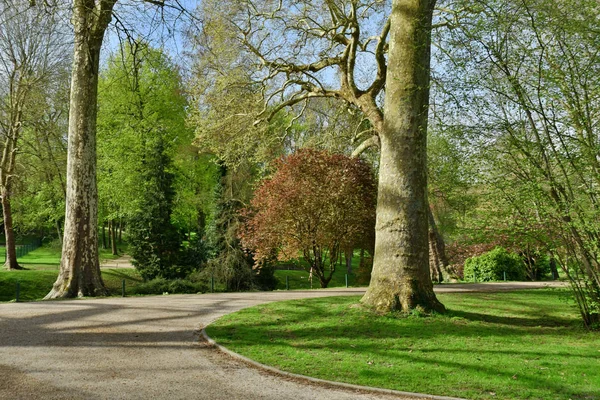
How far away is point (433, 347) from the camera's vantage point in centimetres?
740

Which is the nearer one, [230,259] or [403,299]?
[403,299]

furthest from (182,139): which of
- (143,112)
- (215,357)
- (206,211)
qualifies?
(215,357)

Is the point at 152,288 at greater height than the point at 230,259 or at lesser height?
lesser

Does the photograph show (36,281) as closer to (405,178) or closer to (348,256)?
(348,256)

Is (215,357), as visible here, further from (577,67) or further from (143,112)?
(143,112)

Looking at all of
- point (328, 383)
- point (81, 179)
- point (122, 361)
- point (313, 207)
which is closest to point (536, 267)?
point (313, 207)

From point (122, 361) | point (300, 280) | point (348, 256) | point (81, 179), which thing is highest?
point (81, 179)

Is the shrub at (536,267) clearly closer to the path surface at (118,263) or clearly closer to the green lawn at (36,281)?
the green lawn at (36,281)

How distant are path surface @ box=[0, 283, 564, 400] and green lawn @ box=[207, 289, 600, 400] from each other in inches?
20.0

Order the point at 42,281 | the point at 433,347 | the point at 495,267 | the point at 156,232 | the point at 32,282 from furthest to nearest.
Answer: the point at 495,267, the point at 156,232, the point at 42,281, the point at 32,282, the point at 433,347

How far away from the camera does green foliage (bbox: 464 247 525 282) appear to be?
2397 cm

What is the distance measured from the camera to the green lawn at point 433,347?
19.0ft

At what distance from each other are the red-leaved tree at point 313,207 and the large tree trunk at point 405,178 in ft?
24.8

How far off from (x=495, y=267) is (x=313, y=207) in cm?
1161
